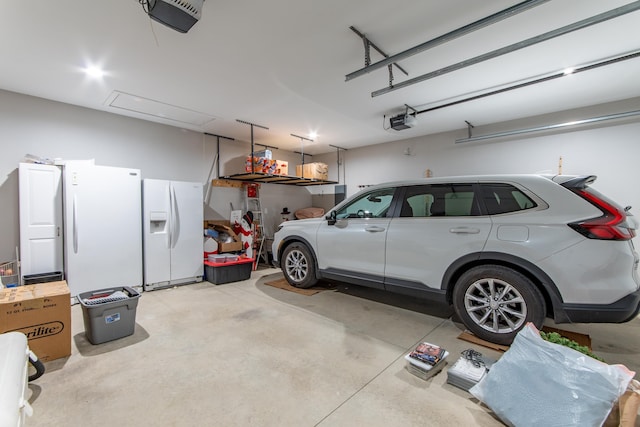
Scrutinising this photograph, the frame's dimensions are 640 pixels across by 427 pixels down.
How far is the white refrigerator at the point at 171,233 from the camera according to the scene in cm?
424

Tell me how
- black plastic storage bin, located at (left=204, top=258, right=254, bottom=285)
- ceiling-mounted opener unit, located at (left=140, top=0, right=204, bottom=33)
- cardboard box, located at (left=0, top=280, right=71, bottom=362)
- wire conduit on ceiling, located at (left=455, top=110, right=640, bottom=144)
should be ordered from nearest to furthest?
ceiling-mounted opener unit, located at (left=140, top=0, right=204, bottom=33) → cardboard box, located at (left=0, top=280, right=71, bottom=362) → wire conduit on ceiling, located at (left=455, top=110, right=640, bottom=144) → black plastic storage bin, located at (left=204, top=258, right=254, bottom=285)

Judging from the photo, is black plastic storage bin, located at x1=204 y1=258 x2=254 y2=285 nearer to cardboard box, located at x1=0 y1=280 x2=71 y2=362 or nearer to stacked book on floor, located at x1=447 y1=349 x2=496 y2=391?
cardboard box, located at x1=0 y1=280 x2=71 y2=362

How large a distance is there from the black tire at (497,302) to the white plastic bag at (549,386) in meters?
0.70

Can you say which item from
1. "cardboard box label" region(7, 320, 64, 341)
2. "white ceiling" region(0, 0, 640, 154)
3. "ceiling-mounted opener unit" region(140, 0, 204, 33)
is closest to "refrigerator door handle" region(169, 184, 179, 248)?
"white ceiling" region(0, 0, 640, 154)

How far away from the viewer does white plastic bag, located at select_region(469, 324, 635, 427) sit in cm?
140

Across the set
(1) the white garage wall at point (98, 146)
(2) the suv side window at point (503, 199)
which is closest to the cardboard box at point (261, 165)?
(1) the white garage wall at point (98, 146)

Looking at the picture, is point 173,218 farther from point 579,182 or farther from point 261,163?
point 579,182

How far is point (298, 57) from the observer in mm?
2859

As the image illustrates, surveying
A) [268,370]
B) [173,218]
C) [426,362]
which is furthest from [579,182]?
[173,218]

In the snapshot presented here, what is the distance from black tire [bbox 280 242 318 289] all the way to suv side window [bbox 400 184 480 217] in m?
1.59

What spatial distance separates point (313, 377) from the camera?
2074 mm

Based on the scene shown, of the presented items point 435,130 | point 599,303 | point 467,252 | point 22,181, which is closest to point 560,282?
point 599,303

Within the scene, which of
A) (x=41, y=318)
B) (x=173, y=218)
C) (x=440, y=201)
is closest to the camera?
(x=41, y=318)

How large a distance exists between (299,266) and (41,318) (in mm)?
2795
